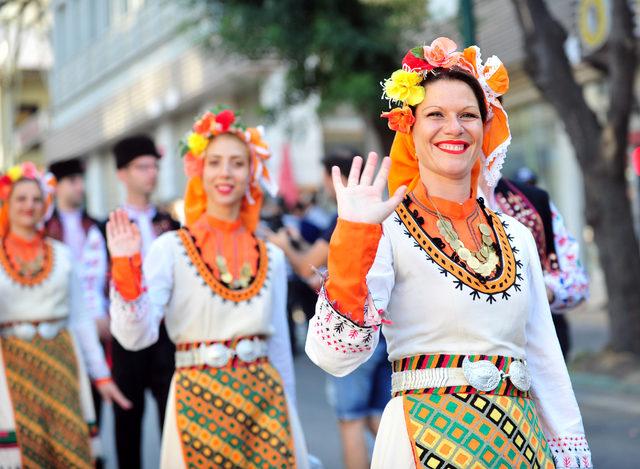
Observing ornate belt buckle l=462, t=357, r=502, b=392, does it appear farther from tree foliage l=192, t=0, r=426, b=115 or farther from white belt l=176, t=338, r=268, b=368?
tree foliage l=192, t=0, r=426, b=115

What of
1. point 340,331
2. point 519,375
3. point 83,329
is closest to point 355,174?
point 340,331

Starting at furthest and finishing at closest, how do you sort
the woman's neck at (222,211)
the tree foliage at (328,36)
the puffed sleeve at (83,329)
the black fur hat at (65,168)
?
the tree foliage at (328,36), the black fur hat at (65,168), the puffed sleeve at (83,329), the woman's neck at (222,211)

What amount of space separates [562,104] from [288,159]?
1199cm

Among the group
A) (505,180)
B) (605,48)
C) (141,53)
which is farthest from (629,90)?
(141,53)

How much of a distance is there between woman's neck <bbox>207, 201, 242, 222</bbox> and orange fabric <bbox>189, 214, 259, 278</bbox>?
0.02 meters

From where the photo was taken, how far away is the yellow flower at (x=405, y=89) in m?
3.34

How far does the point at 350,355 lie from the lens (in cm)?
288

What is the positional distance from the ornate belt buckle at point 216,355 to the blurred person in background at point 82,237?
2.73m

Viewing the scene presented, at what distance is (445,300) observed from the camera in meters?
3.13

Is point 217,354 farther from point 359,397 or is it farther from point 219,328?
point 359,397

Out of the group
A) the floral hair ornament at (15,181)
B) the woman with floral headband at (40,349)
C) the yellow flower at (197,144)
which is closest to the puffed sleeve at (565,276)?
the yellow flower at (197,144)

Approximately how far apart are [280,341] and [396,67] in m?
10.8

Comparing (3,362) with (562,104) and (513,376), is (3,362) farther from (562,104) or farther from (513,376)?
(562,104)

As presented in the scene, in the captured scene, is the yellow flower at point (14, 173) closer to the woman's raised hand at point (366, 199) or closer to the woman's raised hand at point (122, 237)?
the woman's raised hand at point (122, 237)
